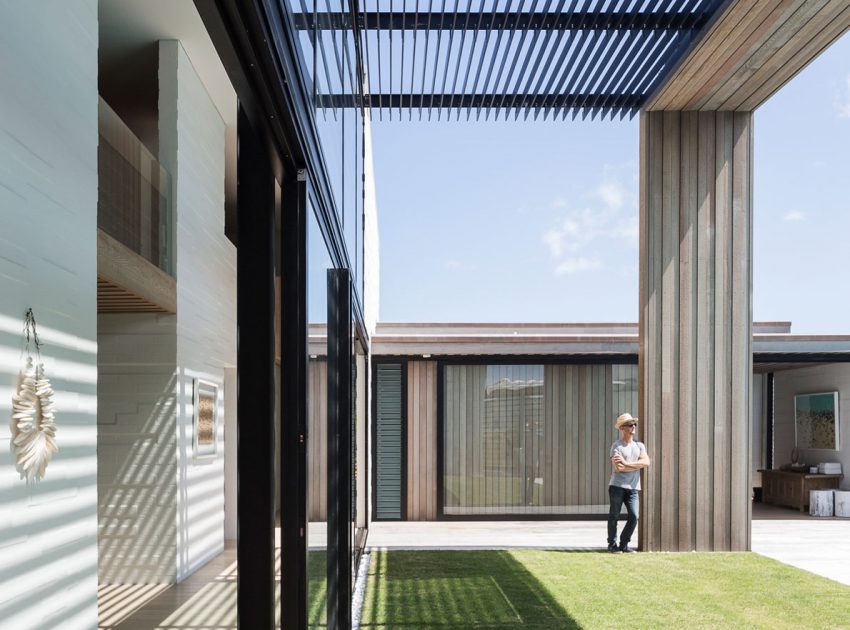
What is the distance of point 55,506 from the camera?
4.33 ft

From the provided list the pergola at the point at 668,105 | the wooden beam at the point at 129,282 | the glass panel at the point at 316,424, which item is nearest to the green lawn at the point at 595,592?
the pergola at the point at 668,105

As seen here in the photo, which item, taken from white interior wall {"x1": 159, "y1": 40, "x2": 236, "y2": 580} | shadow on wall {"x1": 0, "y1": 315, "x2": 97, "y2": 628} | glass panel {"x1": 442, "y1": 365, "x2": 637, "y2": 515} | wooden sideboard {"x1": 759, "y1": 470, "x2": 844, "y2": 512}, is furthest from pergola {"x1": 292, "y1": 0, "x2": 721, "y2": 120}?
wooden sideboard {"x1": 759, "y1": 470, "x2": 844, "y2": 512}

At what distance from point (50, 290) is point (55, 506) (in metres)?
0.34

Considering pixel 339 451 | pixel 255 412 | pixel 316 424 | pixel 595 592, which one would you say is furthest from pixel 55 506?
pixel 595 592

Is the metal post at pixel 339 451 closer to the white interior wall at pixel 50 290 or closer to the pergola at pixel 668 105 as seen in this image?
the pergola at pixel 668 105

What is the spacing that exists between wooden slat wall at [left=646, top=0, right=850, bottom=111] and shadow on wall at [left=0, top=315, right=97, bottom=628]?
5868 mm

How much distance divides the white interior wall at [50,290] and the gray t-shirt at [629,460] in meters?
7.40

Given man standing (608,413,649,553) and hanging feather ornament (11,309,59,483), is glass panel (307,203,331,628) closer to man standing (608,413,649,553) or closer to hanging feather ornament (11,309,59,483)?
hanging feather ornament (11,309,59,483)

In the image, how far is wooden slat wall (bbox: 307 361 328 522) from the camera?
9.15ft

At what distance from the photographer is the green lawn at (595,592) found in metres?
5.68

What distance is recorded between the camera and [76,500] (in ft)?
4.74

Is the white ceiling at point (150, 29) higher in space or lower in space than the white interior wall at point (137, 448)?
higher

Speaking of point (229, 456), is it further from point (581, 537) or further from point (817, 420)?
point (817, 420)

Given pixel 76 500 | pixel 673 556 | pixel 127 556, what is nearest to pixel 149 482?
pixel 127 556
